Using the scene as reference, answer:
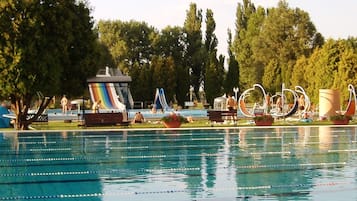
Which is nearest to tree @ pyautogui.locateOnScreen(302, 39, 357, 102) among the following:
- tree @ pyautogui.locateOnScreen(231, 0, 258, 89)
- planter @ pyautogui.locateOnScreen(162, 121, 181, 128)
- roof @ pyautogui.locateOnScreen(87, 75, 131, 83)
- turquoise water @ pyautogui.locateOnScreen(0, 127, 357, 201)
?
tree @ pyautogui.locateOnScreen(231, 0, 258, 89)

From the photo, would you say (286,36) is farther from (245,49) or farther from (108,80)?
(108,80)

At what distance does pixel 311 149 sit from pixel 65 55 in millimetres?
13237

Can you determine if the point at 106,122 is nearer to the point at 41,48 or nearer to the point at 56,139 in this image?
the point at 41,48

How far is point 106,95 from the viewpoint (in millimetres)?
32750

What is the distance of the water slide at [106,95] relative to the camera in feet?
104

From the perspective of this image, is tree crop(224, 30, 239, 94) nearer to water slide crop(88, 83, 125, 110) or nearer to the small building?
the small building

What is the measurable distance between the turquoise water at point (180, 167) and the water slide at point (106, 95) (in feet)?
29.6

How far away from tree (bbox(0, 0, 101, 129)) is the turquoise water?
136 inches

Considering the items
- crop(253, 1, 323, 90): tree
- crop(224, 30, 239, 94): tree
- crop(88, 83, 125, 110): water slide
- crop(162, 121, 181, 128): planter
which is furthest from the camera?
crop(253, 1, 323, 90): tree

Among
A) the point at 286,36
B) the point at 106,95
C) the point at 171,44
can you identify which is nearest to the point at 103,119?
the point at 106,95

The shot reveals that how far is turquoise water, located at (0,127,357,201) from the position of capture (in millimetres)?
9735

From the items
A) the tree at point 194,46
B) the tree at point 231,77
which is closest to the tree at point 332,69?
the tree at point 231,77

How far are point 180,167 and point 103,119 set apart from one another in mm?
15139

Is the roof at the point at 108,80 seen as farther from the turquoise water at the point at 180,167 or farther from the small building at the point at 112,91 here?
the turquoise water at the point at 180,167
